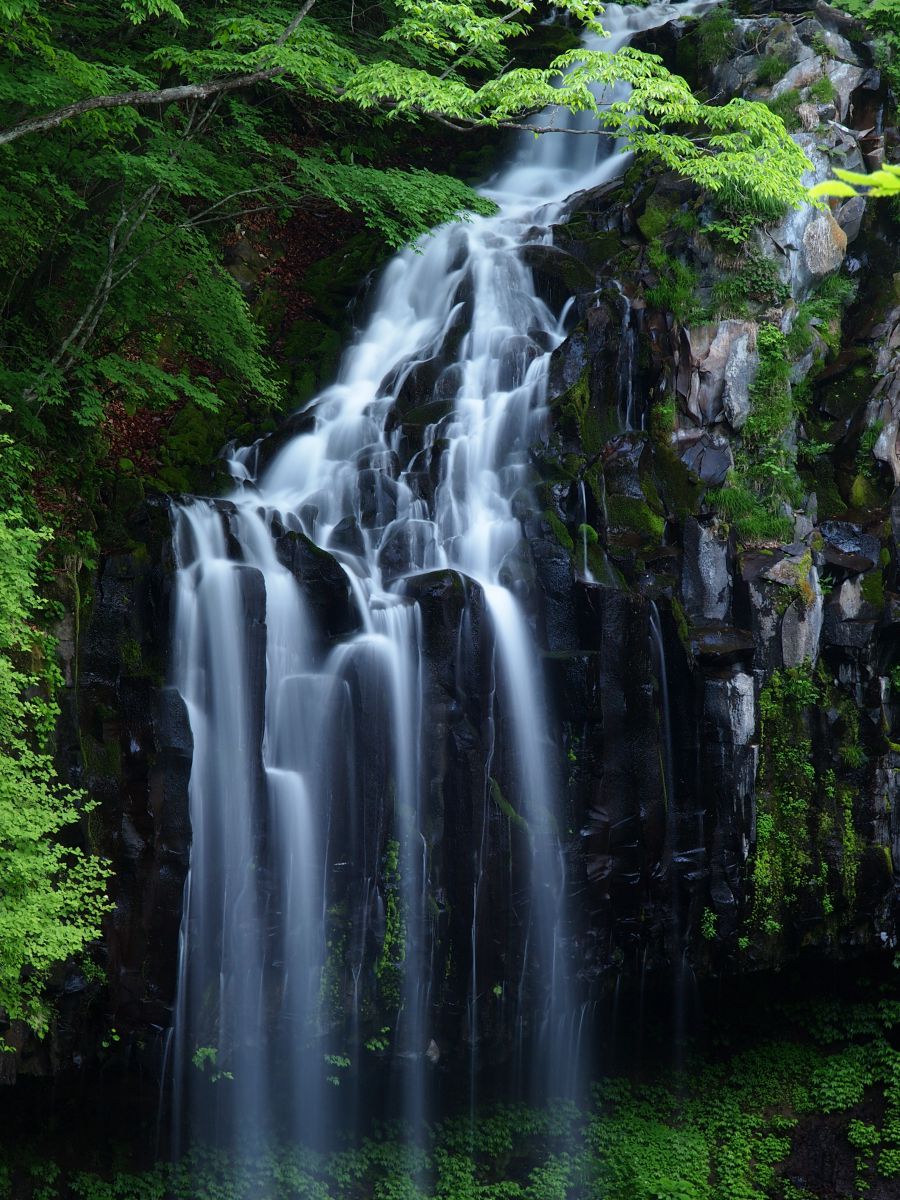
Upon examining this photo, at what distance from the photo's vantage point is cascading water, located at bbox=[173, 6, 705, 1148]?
397 inches

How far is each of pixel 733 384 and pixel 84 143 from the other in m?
7.48

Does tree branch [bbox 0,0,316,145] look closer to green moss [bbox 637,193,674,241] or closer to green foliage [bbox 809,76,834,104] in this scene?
green moss [bbox 637,193,674,241]

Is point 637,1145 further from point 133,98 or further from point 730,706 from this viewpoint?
point 133,98

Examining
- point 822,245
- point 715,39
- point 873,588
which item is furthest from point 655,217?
point 873,588

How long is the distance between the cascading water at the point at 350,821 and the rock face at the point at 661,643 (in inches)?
4.2

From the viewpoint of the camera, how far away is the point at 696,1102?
11.9 metres

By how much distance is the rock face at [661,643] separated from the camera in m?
10.1

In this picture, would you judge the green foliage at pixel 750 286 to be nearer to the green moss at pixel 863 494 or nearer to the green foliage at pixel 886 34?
the green moss at pixel 863 494

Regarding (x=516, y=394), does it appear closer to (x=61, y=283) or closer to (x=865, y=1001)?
(x=61, y=283)

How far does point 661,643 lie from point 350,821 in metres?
3.73

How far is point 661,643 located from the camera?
11.7 metres

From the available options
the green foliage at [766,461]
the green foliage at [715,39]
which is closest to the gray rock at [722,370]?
the green foliage at [766,461]

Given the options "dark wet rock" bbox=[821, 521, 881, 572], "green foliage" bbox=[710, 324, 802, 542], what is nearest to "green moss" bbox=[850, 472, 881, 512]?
"dark wet rock" bbox=[821, 521, 881, 572]

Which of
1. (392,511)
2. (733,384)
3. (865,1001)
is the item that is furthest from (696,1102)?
(733,384)
